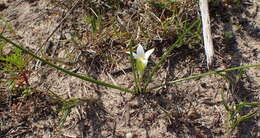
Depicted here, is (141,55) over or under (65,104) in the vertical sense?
over

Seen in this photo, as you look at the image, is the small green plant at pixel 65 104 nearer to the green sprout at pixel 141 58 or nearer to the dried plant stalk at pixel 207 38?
the green sprout at pixel 141 58

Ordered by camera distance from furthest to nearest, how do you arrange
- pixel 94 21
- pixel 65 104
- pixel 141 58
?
pixel 94 21 < pixel 65 104 < pixel 141 58

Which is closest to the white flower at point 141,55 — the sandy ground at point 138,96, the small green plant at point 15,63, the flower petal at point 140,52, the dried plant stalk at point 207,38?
the flower petal at point 140,52

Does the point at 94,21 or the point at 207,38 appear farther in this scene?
the point at 94,21

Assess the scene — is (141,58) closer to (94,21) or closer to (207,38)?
(207,38)

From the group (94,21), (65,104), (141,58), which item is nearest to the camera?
(141,58)

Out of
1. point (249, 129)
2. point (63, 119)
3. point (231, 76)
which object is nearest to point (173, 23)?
point (231, 76)

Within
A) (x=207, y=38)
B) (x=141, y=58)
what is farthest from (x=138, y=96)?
(x=207, y=38)

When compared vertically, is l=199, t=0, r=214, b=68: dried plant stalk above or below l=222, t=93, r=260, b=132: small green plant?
above

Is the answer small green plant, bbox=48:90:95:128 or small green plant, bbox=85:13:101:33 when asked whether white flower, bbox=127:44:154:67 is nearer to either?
small green plant, bbox=48:90:95:128

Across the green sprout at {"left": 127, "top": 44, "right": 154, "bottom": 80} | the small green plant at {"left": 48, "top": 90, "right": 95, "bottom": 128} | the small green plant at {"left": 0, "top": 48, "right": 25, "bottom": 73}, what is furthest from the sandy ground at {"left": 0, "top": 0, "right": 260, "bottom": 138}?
the green sprout at {"left": 127, "top": 44, "right": 154, "bottom": 80}

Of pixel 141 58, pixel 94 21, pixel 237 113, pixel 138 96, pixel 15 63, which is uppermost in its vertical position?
pixel 94 21
